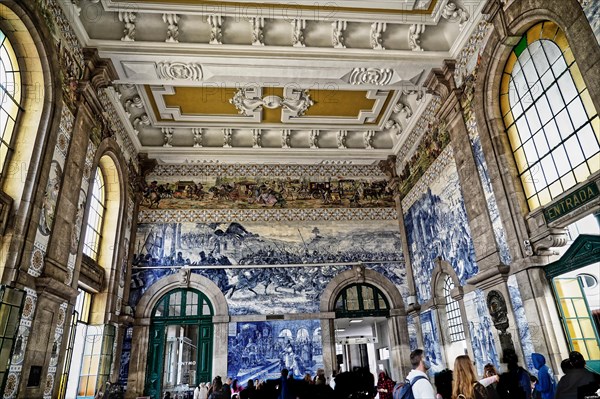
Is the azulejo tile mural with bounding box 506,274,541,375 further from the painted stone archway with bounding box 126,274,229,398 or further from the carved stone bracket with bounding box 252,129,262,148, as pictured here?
the carved stone bracket with bounding box 252,129,262,148

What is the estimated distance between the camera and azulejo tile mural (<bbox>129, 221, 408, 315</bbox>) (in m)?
11.6

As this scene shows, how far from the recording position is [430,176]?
1070 centimetres

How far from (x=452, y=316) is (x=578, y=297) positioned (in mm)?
3789

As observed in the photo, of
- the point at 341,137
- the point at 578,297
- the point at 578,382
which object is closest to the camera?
the point at 578,382

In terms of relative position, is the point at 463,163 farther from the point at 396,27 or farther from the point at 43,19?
the point at 43,19

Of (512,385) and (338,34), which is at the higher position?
(338,34)

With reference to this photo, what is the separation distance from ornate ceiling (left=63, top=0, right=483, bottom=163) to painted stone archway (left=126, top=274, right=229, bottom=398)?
426 centimetres

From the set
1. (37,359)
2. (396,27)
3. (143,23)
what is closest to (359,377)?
(37,359)

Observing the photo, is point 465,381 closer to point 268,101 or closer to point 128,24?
point 128,24

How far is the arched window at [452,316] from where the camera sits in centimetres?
955

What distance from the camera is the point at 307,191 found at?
13055 millimetres

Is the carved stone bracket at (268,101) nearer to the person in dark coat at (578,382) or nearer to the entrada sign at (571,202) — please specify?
the entrada sign at (571,202)

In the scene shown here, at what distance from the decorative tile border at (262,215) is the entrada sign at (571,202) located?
6.70 meters

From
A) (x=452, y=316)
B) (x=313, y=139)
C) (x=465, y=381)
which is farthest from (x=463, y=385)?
(x=313, y=139)
